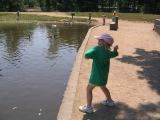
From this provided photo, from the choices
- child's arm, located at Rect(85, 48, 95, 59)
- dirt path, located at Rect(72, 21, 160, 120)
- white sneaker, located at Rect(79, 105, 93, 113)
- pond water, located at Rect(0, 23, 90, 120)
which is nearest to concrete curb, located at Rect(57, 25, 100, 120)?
dirt path, located at Rect(72, 21, 160, 120)

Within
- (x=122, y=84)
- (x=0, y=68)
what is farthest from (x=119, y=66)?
(x=0, y=68)

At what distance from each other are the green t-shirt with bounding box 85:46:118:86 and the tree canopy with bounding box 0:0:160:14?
191ft

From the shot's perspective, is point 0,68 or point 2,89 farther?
point 0,68

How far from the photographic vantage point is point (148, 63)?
13898 mm

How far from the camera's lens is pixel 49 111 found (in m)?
9.54

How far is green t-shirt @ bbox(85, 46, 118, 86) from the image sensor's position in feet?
24.9

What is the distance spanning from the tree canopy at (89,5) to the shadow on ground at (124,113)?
189 ft

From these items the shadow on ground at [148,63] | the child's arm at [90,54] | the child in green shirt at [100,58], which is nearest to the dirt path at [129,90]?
the shadow on ground at [148,63]

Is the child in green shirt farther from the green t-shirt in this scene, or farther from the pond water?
the pond water

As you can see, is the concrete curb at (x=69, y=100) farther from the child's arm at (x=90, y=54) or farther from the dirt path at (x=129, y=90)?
the child's arm at (x=90, y=54)

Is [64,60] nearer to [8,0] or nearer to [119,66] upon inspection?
[119,66]

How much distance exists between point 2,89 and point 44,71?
3153mm

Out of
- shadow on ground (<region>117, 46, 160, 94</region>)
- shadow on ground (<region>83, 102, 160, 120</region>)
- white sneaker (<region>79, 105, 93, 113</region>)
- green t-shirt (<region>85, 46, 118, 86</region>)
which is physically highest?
green t-shirt (<region>85, 46, 118, 86</region>)

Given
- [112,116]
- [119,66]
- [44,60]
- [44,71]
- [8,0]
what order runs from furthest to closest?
1. [8,0]
2. [44,60]
3. [44,71]
4. [119,66]
5. [112,116]
